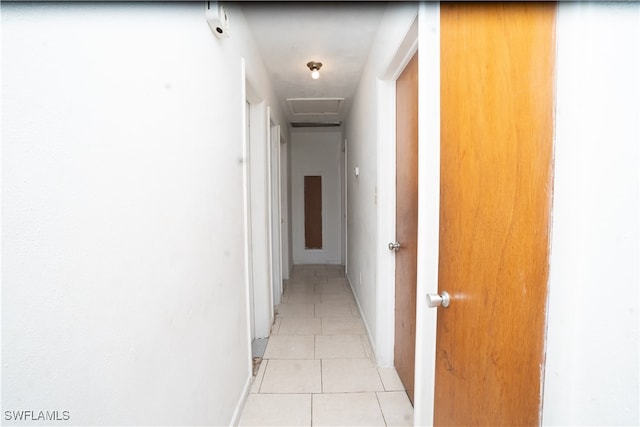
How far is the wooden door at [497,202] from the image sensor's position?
2.05 feet

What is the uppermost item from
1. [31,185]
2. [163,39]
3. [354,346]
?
[163,39]

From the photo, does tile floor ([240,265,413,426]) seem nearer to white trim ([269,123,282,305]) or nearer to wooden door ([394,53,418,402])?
wooden door ([394,53,418,402])

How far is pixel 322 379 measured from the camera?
2.00 m

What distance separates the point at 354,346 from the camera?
243 cm

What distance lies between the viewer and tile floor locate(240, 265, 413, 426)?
167 centimetres

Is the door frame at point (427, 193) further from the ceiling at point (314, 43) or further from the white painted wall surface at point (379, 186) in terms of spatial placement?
the ceiling at point (314, 43)

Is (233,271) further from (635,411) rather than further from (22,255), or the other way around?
(635,411)

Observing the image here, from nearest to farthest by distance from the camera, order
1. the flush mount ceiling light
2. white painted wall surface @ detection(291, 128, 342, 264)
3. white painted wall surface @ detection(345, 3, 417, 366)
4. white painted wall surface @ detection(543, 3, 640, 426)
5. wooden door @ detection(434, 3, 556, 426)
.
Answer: white painted wall surface @ detection(543, 3, 640, 426)
wooden door @ detection(434, 3, 556, 426)
white painted wall surface @ detection(345, 3, 417, 366)
the flush mount ceiling light
white painted wall surface @ detection(291, 128, 342, 264)

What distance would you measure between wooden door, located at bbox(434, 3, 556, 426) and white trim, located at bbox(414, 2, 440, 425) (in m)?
0.10

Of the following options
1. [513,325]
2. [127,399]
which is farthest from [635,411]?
[127,399]

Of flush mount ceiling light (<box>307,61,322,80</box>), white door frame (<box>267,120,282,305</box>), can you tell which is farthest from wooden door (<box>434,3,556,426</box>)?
white door frame (<box>267,120,282,305</box>)

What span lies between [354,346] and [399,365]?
494 mm

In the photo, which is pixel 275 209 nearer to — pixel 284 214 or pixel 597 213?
pixel 284 214

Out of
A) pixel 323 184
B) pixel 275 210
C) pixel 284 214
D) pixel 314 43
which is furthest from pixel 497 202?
pixel 323 184
